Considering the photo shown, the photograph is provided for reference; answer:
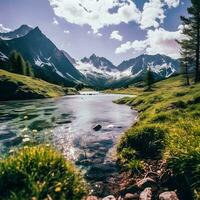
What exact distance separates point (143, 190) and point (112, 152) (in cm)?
902

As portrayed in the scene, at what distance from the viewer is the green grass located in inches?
363

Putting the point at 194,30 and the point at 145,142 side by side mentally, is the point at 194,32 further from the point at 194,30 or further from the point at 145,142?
the point at 145,142

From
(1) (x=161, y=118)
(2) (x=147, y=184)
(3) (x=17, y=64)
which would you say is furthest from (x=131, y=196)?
(3) (x=17, y=64)

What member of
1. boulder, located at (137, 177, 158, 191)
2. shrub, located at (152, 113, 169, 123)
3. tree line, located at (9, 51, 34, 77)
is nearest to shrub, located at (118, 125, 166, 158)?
boulder, located at (137, 177, 158, 191)

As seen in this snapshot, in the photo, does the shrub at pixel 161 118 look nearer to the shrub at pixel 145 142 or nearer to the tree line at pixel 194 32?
the shrub at pixel 145 142

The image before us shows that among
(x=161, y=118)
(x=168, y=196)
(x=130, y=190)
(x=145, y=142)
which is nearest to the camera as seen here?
(x=168, y=196)

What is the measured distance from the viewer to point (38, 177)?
9.65m

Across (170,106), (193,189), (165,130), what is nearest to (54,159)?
(193,189)

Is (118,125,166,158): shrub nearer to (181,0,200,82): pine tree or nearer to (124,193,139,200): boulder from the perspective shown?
(124,193,139,200): boulder

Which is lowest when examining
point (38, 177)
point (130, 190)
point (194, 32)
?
point (130, 190)

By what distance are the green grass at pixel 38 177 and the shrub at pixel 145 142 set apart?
929cm

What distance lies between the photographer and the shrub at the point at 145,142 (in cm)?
1951

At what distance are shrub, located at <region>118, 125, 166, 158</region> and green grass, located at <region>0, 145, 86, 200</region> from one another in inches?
366

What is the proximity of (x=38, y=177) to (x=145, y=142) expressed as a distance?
1200cm
